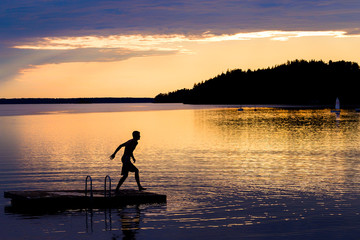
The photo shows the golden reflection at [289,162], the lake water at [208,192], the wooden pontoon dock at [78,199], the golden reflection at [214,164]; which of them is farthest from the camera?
the golden reflection at [214,164]

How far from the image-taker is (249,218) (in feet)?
70.7

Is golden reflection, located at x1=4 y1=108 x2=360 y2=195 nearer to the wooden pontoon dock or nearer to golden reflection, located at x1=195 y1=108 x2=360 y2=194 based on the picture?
golden reflection, located at x1=195 y1=108 x2=360 y2=194

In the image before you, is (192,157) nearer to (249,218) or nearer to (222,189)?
(222,189)

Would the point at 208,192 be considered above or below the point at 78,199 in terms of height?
below

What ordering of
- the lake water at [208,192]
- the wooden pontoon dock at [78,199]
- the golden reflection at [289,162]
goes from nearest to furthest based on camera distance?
the lake water at [208,192], the wooden pontoon dock at [78,199], the golden reflection at [289,162]

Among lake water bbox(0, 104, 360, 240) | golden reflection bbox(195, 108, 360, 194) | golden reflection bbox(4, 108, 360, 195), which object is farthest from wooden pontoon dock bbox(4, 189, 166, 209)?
golden reflection bbox(195, 108, 360, 194)

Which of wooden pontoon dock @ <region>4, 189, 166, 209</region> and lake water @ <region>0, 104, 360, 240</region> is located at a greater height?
wooden pontoon dock @ <region>4, 189, 166, 209</region>

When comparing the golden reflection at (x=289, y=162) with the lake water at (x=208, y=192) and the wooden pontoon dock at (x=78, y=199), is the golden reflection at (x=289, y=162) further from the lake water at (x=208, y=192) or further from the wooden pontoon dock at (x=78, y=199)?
the wooden pontoon dock at (x=78, y=199)

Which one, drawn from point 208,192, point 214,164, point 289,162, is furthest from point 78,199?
A: point 289,162

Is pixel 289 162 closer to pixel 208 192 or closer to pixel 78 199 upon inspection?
pixel 208 192

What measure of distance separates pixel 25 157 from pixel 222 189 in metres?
25.6

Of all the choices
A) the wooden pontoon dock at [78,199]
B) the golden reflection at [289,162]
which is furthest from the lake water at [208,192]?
the wooden pontoon dock at [78,199]

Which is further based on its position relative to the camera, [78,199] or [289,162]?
[289,162]

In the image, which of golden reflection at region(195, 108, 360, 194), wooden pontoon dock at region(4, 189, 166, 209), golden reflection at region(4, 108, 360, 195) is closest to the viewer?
wooden pontoon dock at region(4, 189, 166, 209)
